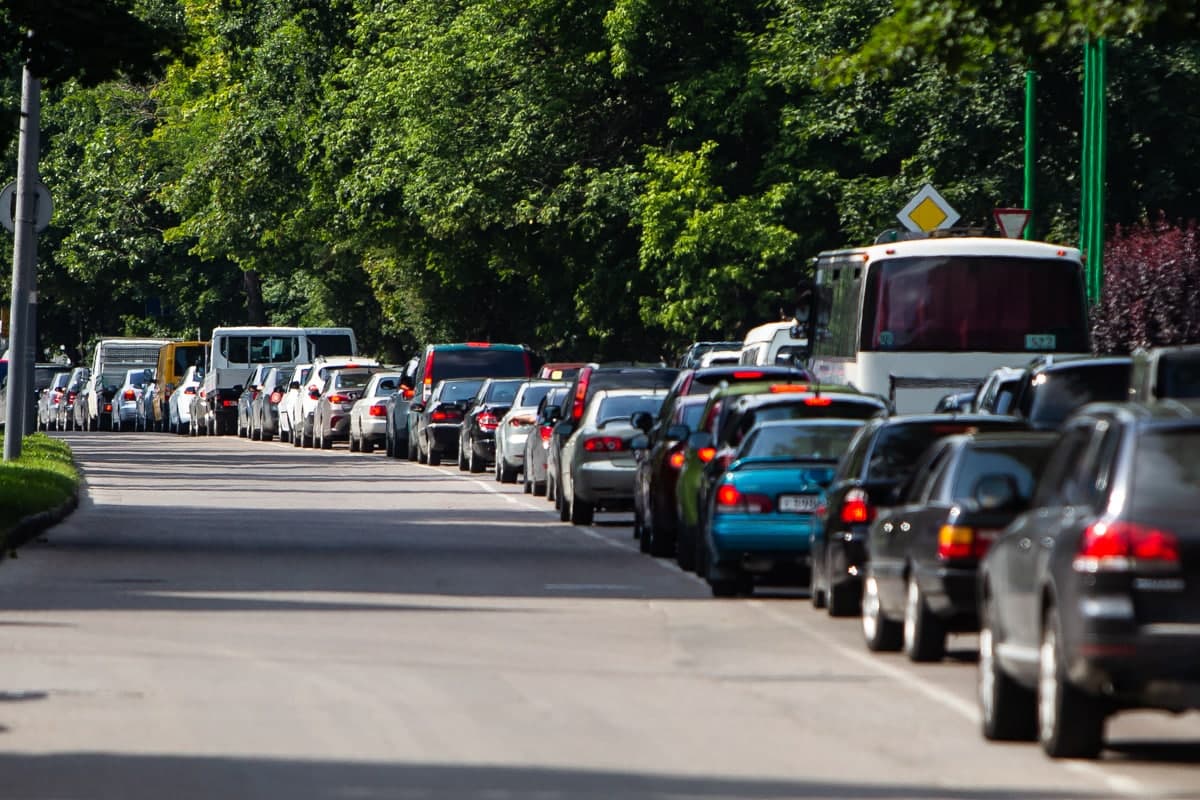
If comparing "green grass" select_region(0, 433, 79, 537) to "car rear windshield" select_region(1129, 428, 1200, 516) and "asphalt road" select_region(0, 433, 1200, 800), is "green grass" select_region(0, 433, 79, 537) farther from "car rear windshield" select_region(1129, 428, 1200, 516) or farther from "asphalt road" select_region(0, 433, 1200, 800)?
"car rear windshield" select_region(1129, 428, 1200, 516)

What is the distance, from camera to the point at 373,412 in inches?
2082

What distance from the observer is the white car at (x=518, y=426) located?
38.3 m

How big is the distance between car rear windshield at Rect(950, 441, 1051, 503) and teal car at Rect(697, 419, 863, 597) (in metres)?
4.40

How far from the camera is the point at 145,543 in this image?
25.9m

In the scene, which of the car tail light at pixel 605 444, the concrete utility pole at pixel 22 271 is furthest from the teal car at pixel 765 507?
the concrete utility pole at pixel 22 271

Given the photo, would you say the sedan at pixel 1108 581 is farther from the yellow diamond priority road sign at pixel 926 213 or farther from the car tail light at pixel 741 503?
the yellow diamond priority road sign at pixel 926 213

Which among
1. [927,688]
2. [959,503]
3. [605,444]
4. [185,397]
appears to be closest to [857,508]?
[959,503]

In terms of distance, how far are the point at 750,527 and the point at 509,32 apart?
3834cm

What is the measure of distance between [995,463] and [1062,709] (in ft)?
12.7

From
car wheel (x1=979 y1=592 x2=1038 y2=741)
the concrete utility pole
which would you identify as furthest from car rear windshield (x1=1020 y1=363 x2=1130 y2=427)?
the concrete utility pole

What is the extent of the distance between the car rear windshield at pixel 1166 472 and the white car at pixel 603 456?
17399 millimetres

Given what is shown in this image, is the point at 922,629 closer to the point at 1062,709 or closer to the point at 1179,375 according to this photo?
the point at 1062,709

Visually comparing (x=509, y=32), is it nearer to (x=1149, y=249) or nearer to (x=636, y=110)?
(x=636, y=110)

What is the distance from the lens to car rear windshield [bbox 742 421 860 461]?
19.8m
